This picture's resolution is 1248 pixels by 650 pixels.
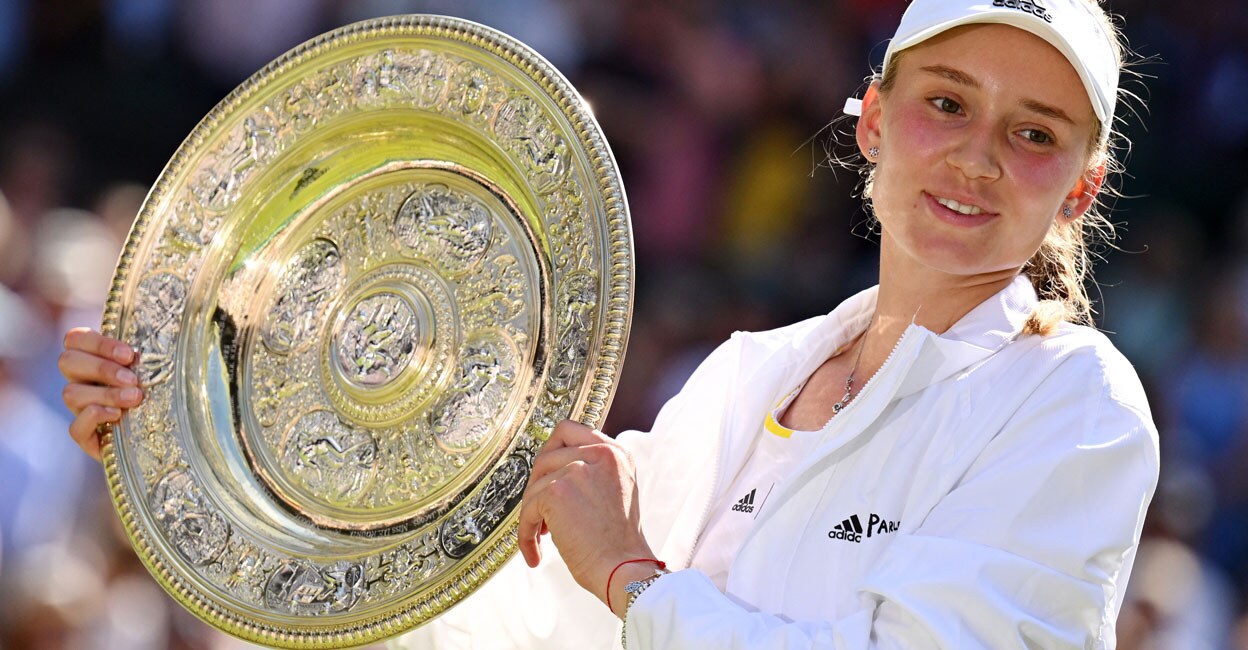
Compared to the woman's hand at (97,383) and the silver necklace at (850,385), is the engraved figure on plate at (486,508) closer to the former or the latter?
the silver necklace at (850,385)

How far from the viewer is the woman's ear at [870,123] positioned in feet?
6.34

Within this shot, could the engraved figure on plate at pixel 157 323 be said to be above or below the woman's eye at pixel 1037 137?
above

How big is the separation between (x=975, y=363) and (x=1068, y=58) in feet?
1.25

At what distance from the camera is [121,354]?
2.10m

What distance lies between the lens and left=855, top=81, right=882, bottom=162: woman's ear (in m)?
1.93

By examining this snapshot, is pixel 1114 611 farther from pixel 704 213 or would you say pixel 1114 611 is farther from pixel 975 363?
pixel 704 213

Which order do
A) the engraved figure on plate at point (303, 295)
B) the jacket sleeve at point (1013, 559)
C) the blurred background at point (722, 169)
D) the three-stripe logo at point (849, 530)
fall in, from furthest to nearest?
the blurred background at point (722, 169) < the engraved figure on plate at point (303, 295) < the three-stripe logo at point (849, 530) < the jacket sleeve at point (1013, 559)

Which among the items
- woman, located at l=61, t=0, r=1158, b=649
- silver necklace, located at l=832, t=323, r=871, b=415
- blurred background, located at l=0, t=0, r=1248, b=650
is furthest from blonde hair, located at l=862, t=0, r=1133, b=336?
blurred background, located at l=0, t=0, r=1248, b=650

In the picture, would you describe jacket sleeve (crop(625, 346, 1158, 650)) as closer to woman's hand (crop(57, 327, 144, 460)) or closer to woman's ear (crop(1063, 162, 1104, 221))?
woman's ear (crop(1063, 162, 1104, 221))

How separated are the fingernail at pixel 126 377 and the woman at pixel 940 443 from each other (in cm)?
77

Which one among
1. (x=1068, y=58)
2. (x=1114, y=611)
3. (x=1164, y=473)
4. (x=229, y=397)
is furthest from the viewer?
(x=1164, y=473)

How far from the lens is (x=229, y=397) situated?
2.10m

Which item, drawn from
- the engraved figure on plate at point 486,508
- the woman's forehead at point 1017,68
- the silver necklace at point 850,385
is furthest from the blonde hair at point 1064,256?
the engraved figure on plate at point 486,508

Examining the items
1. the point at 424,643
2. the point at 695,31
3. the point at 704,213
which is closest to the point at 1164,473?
the point at 704,213
